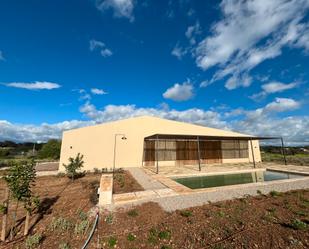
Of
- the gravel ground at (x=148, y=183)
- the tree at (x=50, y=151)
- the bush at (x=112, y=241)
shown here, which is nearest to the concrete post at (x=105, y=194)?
the gravel ground at (x=148, y=183)

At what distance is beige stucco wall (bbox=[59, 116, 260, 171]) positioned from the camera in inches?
596

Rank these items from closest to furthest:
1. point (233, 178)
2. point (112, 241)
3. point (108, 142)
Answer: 1. point (112, 241)
2. point (233, 178)
3. point (108, 142)

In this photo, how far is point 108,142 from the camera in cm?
1559

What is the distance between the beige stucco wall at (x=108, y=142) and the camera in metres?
15.1

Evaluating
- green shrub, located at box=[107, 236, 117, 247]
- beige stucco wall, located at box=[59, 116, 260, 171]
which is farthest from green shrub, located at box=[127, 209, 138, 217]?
beige stucco wall, located at box=[59, 116, 260, 171]

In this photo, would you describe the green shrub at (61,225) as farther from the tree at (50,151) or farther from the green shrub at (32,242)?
the tree at (50,151)

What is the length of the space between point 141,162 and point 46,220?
1143cm

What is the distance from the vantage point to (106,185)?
6355 millimetres

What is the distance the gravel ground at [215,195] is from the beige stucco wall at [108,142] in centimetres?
987

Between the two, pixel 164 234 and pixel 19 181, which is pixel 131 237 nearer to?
pixel 164 234

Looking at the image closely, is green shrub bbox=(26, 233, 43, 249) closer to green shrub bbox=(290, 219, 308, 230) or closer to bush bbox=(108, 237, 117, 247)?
bush bbox=(108, 237, 117, 247)

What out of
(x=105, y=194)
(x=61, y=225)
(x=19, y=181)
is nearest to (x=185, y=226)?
(x=105, y=194)

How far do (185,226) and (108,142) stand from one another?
12401 millimetres

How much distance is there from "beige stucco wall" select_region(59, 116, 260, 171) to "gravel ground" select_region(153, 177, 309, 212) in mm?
9875
